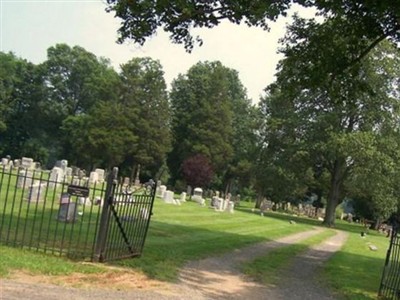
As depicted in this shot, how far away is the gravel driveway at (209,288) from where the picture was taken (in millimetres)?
8031

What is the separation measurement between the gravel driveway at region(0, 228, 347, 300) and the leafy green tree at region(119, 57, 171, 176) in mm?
48930

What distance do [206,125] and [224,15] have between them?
52.2 metres

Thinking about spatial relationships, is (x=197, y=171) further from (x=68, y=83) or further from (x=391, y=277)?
(x=391, y=277)

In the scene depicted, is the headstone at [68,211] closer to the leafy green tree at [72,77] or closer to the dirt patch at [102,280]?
the dirt patch at [102,280]

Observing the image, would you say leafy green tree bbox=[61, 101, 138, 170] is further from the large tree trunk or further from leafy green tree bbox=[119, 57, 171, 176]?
the large tree trunk

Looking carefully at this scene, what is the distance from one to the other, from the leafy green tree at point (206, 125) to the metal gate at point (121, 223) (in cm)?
5361

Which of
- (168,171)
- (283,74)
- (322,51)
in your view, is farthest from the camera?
(168,171)

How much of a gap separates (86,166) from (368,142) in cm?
3858

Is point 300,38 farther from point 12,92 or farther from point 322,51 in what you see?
point 12,92

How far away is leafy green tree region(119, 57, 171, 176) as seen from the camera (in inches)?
2559

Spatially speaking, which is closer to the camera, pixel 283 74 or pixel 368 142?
pixel 283 74

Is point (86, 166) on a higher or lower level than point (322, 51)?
lower

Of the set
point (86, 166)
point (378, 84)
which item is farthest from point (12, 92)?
point (378, 84)

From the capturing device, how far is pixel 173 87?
8406 cm
